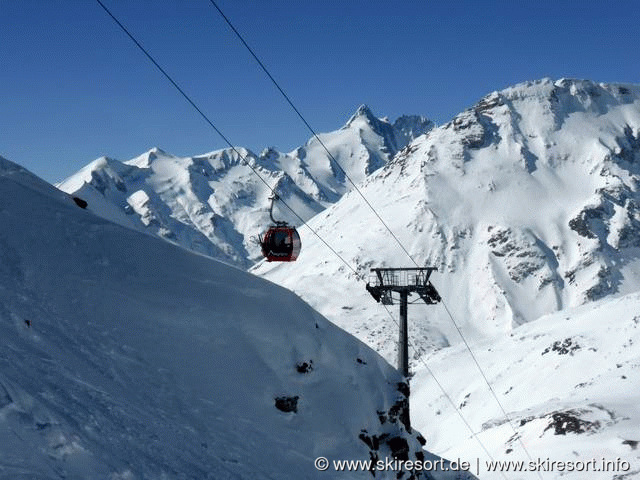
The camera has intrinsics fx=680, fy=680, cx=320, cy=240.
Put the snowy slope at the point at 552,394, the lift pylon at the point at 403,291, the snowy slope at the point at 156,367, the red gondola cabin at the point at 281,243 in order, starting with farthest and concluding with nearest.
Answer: the snowy slope at the point at 552,394 < the lift pylon at the point at 403,291 < the red gondola cabin at the point at 281,243 < the snowy slope at the point at 156,367

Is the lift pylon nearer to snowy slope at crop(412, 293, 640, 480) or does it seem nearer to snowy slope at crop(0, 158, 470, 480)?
snowy slope at crop(0, 158, 470, 480)

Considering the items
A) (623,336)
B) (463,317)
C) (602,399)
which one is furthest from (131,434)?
(463,317)

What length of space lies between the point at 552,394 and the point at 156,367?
6996 centimetres

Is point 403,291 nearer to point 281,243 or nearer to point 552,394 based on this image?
point 281,243

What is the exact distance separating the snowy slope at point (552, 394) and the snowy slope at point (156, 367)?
100 feet

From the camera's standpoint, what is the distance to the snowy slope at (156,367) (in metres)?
11.0

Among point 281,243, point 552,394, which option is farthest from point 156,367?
point 552,394

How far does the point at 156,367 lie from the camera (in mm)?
16594

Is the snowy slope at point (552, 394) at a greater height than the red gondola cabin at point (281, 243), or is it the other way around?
the snowy slope at point (552, 394)

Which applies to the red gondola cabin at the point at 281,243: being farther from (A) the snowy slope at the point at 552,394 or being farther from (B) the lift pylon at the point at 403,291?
(A) the snowy slope at the point at 552,394

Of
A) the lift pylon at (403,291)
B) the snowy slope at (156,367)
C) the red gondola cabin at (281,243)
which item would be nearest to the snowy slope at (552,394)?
the lift pylon at (403,291)

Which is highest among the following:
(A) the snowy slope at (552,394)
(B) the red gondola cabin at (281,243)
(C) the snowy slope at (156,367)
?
(A) the snowy slope at (552,394)

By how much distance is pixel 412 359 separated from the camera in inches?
5202

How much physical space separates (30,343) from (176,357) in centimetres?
482
